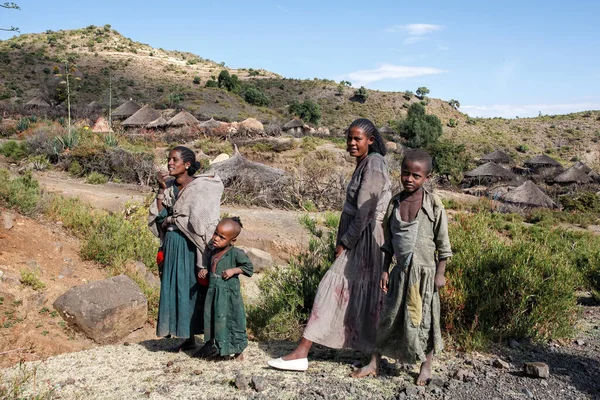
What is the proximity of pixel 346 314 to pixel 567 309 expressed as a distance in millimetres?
2019

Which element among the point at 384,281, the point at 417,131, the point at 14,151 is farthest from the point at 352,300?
the point at 417,131

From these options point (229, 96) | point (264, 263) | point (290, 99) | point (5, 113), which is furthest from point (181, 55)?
point (264, 263)

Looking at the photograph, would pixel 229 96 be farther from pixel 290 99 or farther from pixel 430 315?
pixel 430 315

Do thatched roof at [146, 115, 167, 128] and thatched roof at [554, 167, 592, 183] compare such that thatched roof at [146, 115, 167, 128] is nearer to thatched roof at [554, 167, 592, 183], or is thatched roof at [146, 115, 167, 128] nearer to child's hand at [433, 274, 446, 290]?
thatched roof at [554, 167, 592, 183]

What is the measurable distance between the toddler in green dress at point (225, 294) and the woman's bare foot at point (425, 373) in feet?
4.09

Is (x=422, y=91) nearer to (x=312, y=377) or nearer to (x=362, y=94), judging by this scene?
(x=362, y=94)

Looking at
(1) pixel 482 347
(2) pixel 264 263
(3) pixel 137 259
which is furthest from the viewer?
(2) pixel 264 263

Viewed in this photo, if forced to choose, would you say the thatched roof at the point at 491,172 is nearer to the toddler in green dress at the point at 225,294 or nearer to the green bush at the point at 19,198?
the green bush at the point at 19,198

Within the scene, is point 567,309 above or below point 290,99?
below

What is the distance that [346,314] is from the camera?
3.36 meters

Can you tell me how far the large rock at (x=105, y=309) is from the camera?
4789 mm

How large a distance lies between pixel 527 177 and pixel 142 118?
23641mm

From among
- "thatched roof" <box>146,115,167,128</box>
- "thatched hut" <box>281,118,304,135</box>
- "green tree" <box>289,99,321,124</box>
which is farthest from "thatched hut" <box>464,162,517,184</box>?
"green tree" <box>289,99,321,124</box>

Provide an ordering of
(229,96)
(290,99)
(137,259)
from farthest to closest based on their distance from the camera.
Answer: (290,99) < (229,96) < (137,259)
